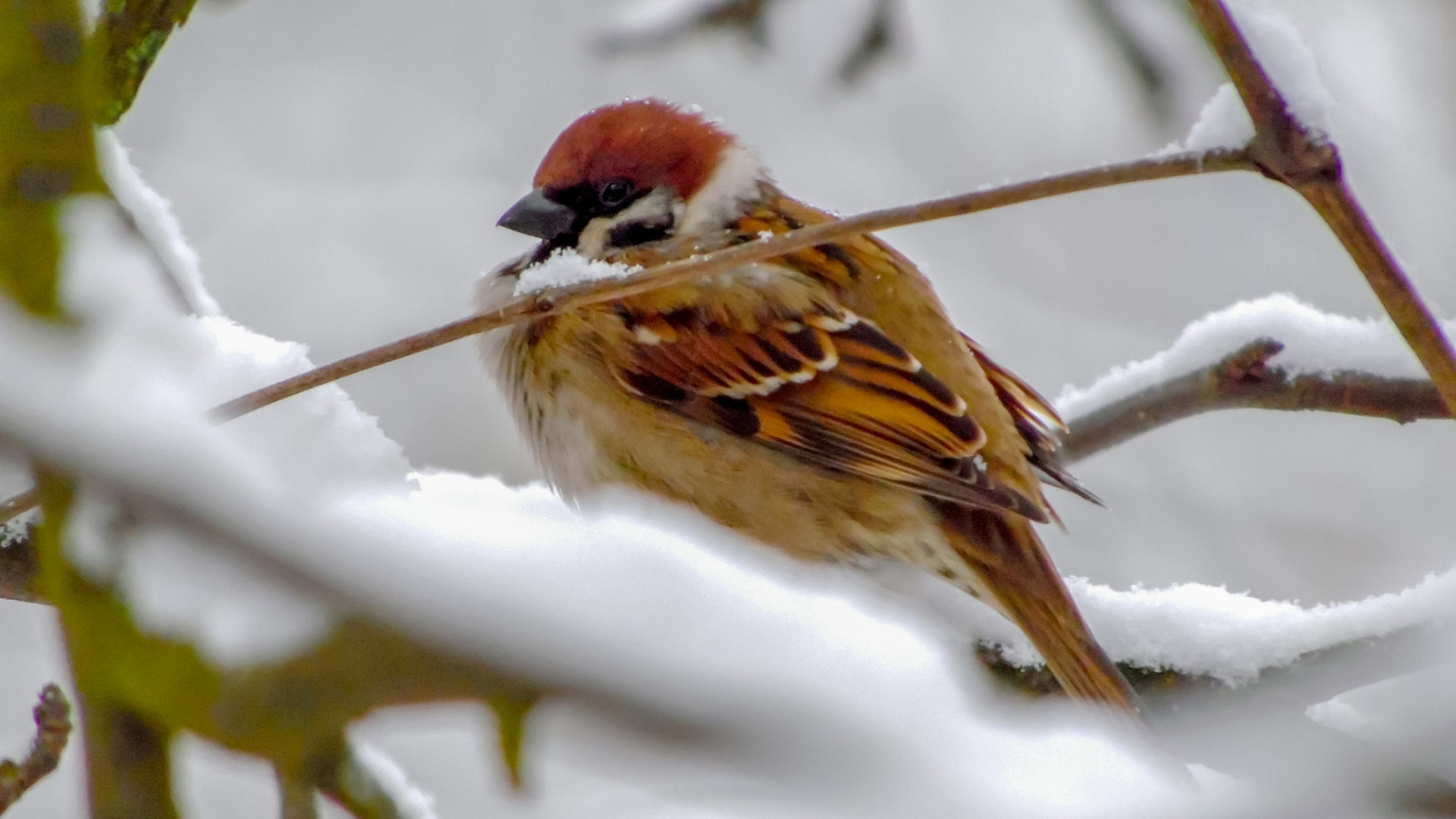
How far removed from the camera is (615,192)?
274cm

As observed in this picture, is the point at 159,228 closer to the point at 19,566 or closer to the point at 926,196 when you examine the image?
the point at 19,566

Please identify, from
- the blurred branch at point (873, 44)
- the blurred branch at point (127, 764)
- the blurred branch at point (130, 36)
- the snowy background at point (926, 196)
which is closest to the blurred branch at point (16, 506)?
the blurred branch at point (127, 764)

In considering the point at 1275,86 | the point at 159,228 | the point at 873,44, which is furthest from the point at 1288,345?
the point at 159,228

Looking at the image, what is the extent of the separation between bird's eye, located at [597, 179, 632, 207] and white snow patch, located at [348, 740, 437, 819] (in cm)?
155

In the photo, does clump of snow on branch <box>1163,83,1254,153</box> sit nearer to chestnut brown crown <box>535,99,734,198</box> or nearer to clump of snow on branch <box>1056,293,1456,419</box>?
clump of snow on branch <box>1056,293,1456,419</box>

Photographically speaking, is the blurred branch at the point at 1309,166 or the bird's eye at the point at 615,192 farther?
the bird's eye at the point at 615,192

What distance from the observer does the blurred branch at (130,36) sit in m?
1.68

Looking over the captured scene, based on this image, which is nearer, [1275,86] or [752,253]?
A: [1275,86]

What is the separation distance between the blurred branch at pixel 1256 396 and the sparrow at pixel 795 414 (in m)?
0.12

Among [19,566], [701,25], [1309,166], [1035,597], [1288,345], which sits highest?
[701,25]

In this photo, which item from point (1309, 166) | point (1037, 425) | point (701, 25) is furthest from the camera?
point (701, 25)

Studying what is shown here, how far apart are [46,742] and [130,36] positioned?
787 mm

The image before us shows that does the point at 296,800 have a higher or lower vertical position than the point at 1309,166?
lower

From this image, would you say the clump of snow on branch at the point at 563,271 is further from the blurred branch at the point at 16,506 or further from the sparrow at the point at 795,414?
the blurred branch at the point at 16,506
